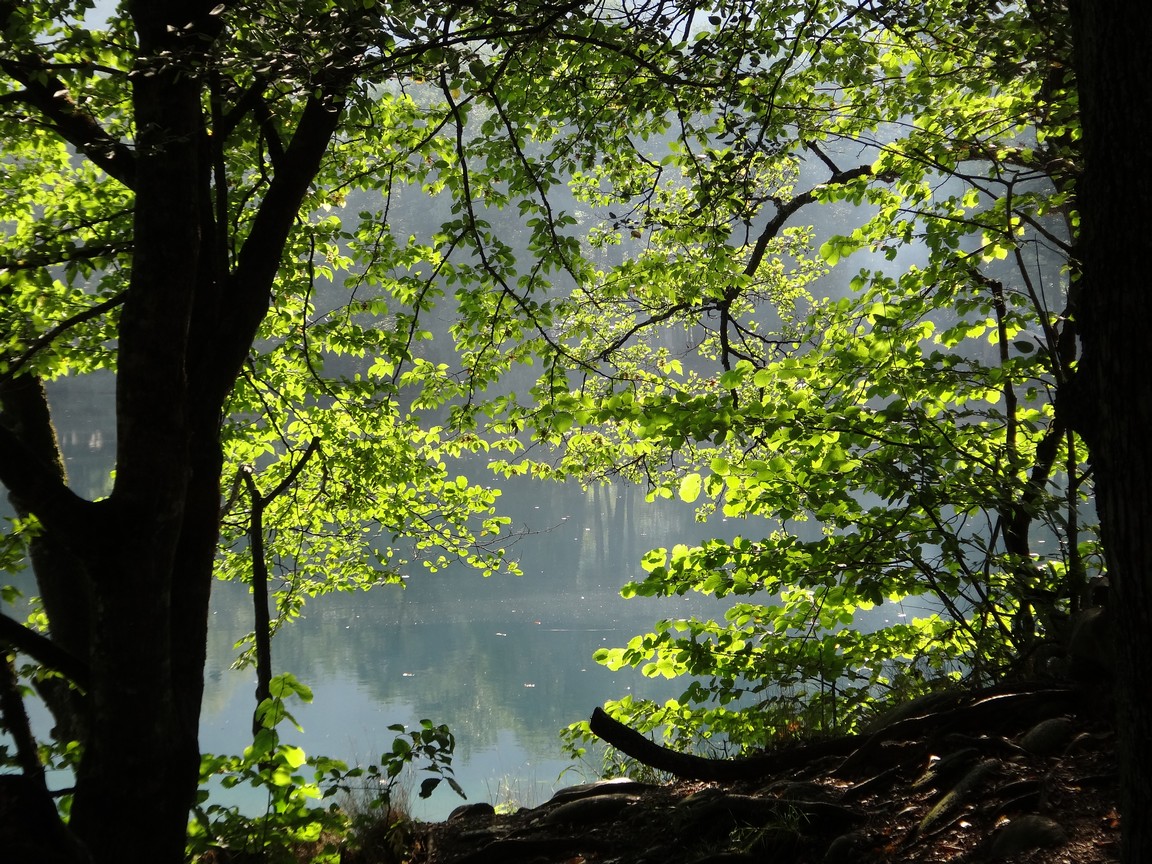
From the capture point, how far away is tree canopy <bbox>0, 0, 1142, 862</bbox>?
299 cm

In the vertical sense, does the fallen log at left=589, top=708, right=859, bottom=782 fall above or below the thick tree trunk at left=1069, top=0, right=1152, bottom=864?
below

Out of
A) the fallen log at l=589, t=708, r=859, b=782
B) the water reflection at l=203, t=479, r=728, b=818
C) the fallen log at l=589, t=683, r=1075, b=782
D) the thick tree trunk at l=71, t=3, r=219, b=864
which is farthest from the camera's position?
the water reflection at l=203, t=479, r=728, b=818

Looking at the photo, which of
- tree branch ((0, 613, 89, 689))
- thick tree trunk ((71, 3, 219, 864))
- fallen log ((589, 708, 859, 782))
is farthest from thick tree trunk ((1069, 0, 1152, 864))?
tree branch ((0, 613, 89, 689))

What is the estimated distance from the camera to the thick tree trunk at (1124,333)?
164 centimetres

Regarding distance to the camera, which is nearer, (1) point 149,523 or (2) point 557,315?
(1) point 149,523

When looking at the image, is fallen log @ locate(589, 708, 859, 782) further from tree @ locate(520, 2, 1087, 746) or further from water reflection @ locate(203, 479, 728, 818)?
water reflection @ locate(203, 479, 728, 818)

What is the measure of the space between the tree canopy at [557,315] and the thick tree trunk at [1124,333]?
9.3 inches

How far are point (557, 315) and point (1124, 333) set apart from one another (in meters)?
6.70

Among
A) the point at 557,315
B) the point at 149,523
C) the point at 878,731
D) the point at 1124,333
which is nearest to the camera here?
the point at 1124,333

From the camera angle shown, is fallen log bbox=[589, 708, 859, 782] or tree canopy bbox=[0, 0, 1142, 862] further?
fallen log bbox=[589, 708, 859, 782]

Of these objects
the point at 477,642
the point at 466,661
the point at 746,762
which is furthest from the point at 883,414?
the point at 477,642

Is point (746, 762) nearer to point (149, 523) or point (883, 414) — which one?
point (883, 414)

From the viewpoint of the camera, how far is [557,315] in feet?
26.8

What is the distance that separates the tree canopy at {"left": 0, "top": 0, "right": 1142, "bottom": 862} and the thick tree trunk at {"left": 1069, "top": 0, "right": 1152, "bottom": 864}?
236mm
